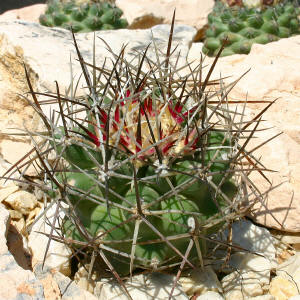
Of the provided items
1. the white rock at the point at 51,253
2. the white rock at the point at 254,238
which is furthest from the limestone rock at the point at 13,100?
the white rock at the point at 254,238

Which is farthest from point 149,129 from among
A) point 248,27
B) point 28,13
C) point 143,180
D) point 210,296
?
point 28,13

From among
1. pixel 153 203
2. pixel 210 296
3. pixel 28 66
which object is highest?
pixel 153 203

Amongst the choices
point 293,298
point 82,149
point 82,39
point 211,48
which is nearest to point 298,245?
point 293,298

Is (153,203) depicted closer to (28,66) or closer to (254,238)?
(254,238)

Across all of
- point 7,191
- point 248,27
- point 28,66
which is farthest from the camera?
point 248,27

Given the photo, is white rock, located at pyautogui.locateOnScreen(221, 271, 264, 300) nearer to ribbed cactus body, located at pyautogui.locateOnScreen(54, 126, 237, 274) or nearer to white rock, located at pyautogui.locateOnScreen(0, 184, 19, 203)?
ribbed cactus body, located at pyautogui.locateOnScreen(54, 126, 237, 274)

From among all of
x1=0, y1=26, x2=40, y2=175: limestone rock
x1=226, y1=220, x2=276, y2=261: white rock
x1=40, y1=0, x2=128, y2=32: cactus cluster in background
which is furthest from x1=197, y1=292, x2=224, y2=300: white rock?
x1=40, y1=0, x2=128, y2=32: cactus cluster in background

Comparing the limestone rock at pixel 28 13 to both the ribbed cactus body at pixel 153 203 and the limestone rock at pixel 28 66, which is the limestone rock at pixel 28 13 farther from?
the ribbed cactus body at pixel 153 203

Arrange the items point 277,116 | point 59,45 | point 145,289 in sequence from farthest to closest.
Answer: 1. point 59,45
2. point 277,116
3. point 145,289
